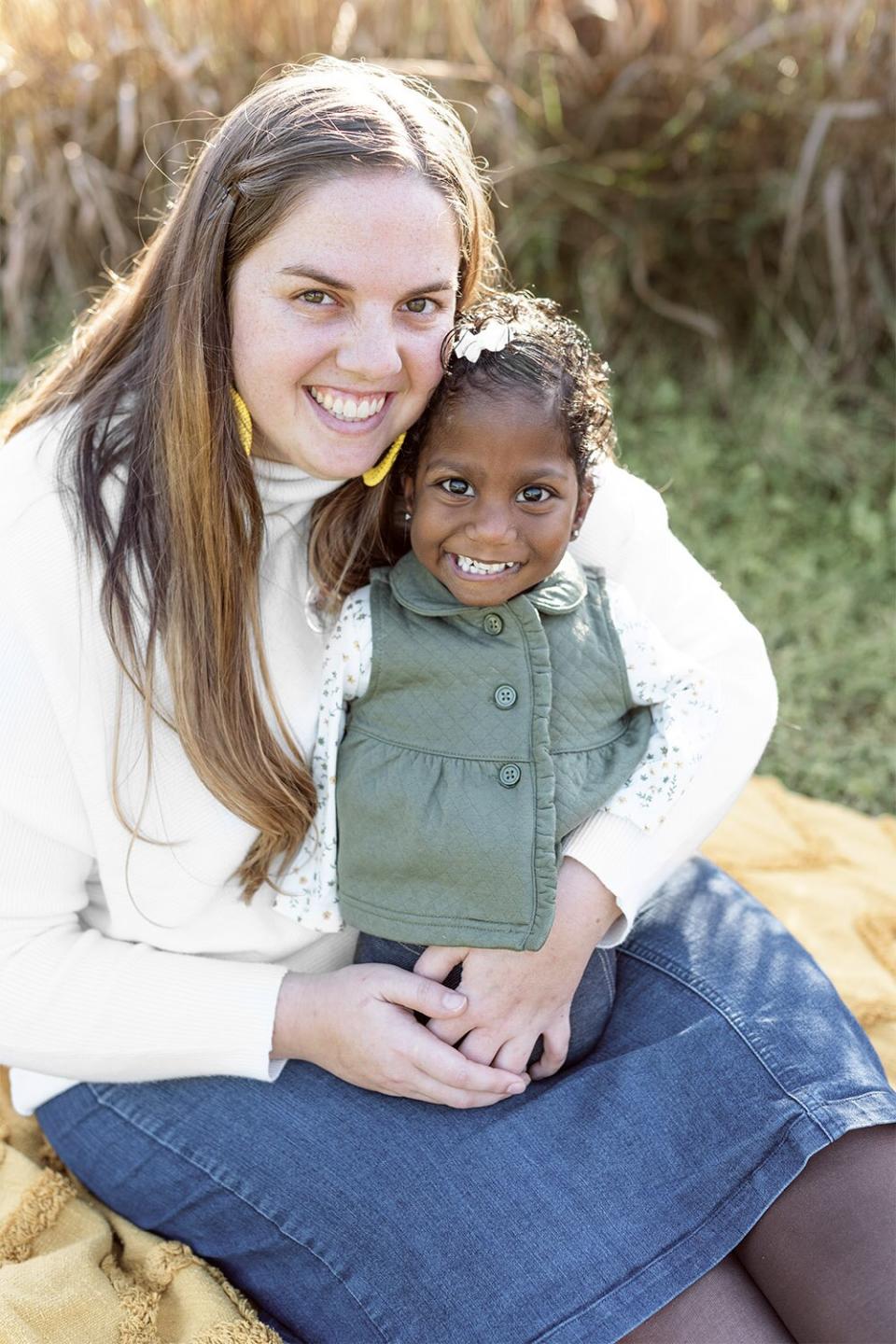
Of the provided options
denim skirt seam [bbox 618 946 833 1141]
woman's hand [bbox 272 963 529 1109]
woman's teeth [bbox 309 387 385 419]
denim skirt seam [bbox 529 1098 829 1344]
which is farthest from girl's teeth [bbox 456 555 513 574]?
denim skirt seam [bbox 529 1098 829 1344]

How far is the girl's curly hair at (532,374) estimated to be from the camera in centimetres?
173

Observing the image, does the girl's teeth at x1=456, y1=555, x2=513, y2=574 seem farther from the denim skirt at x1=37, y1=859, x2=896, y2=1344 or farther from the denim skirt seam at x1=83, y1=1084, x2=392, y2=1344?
the denim skirt seam at x1=83, y1=1084, x2=392, y2=1344

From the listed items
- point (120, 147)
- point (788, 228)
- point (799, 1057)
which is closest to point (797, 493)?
point (788, 228)

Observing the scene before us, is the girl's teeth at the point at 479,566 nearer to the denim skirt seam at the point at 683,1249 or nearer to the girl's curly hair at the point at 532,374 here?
the girl's curly hair at the point at 532,374

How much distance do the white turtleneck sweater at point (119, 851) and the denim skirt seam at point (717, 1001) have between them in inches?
4.6

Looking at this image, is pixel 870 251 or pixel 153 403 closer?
pixel 153 403

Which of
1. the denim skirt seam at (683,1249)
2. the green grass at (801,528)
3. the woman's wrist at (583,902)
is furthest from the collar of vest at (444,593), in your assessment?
the green grass at (801,528)

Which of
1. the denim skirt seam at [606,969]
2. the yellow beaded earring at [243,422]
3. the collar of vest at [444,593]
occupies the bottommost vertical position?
the denim skirt seam at [606,969]

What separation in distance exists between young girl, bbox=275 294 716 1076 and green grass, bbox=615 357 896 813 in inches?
59.7

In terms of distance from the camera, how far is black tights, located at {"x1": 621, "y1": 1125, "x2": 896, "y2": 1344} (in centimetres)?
160

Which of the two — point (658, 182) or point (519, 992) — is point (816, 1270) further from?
point (658, 182)

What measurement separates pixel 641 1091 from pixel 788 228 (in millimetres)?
3322

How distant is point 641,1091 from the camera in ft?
5.80

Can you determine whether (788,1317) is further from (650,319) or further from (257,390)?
(650,319)
